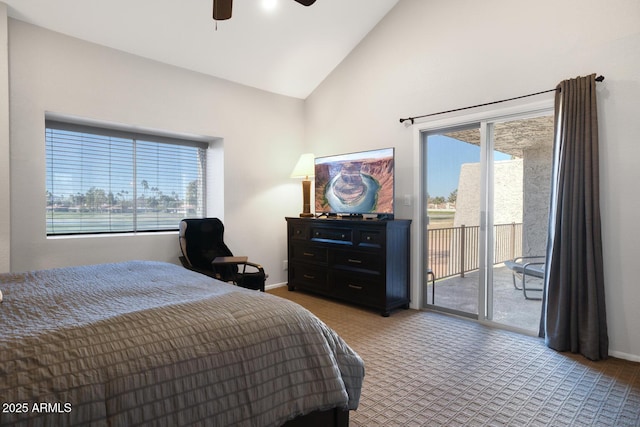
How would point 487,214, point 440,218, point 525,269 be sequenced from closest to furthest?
point 525,269
point 487,214
point 440,218

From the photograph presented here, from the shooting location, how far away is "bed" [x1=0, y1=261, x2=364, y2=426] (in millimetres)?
979

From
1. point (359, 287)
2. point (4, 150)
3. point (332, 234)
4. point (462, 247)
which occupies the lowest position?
point (359, 287)

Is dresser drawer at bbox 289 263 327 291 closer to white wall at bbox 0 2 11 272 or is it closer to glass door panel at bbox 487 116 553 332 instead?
glass door panel at bbox 487 116 553 332

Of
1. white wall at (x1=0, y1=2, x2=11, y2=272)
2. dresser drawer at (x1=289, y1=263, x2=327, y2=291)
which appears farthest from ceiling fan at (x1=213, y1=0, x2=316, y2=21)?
dresser drawer at (x1=289, y1=263, x2=327, y2=291)

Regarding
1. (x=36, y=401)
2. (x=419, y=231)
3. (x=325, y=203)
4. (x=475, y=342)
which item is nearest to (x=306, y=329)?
(x=36, y=401)

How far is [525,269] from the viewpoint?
3295 mm

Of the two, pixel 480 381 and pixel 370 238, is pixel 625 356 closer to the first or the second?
pixel 480 381

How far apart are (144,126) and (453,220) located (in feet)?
11.3

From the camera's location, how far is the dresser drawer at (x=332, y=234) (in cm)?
403

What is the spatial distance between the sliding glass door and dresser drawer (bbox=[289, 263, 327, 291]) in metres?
1.20

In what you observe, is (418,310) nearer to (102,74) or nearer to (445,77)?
(445,77)

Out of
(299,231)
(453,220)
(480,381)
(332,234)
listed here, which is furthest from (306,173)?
(480,381)

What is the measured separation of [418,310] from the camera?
12.9 feet

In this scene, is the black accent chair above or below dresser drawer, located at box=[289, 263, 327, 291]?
above
